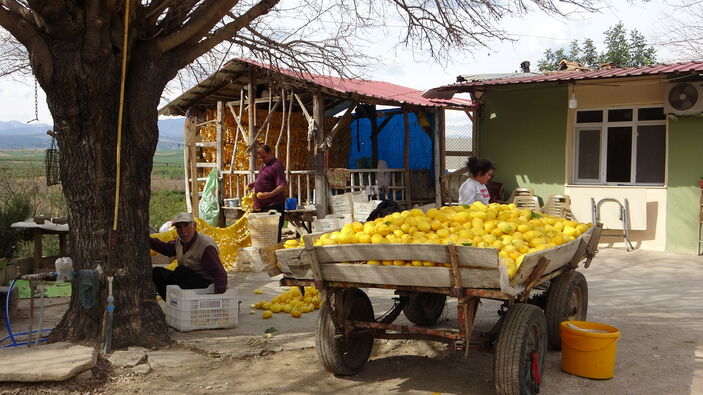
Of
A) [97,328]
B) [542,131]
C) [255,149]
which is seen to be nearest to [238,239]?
[255,149]

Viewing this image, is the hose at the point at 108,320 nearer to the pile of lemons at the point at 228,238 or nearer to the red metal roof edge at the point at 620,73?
the pile of lemons at the point at 228,238

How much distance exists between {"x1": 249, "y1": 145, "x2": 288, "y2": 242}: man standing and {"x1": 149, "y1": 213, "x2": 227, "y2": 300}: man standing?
12.1 feet

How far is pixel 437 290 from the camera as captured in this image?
4.01m

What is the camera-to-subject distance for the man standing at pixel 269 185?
10.2 metres

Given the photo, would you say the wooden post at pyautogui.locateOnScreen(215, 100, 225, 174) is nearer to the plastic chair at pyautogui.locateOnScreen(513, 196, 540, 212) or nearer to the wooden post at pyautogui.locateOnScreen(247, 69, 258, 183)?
the wooden post at pyautogui.locateOnScreen(247, 69, 258, 183)

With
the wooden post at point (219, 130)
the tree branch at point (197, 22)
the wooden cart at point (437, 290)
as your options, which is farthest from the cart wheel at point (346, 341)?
the wooden post at point (219, 130)

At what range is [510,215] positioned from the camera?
502 cm

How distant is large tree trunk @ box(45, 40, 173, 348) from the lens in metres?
5.11

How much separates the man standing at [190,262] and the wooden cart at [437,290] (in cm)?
189

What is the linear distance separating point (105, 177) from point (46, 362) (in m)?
1.59

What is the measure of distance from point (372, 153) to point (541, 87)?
16.4 ft

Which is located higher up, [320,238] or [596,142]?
[596,142]

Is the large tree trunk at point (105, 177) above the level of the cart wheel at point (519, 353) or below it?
above

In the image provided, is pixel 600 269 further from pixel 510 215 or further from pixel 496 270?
pixel 496 270
